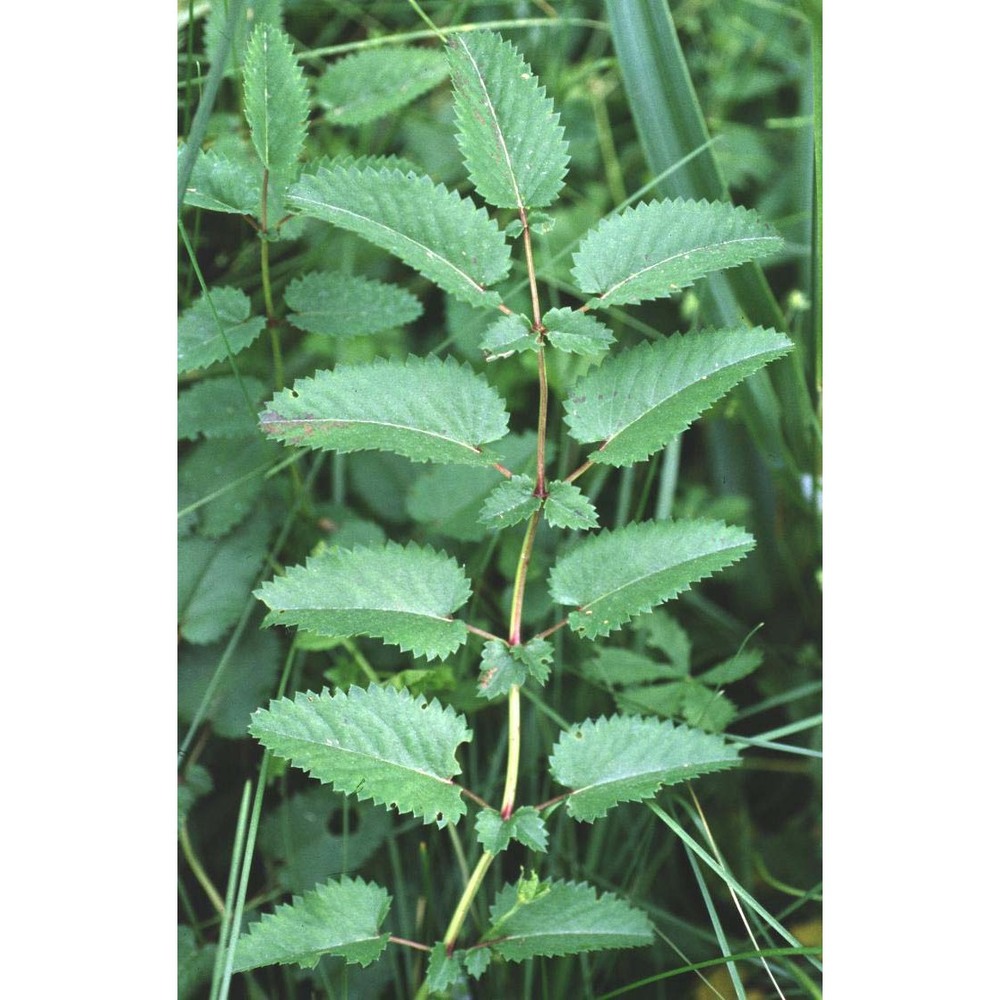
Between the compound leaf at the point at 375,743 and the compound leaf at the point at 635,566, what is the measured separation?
0.39 feet

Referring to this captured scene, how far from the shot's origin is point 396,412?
2.13 feet

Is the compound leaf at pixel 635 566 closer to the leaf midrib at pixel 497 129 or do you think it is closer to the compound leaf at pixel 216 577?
the leaf midrib at pixel 497 129

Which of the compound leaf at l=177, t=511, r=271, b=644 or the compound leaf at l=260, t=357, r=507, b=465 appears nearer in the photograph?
the compound leaf at l=260, t=357, r=507, b=465

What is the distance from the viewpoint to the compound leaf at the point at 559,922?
0.66 m

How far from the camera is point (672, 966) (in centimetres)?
92

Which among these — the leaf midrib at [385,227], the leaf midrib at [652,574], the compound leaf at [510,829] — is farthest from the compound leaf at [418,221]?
the compound leaf at [510,829]

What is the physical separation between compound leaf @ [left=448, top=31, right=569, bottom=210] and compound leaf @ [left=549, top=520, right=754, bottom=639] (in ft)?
0.79

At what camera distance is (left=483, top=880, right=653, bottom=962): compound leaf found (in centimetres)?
66

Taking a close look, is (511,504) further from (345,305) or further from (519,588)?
(345,305)

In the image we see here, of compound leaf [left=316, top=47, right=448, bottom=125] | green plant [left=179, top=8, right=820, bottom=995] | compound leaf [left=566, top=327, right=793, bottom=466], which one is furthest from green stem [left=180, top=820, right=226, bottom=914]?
compound leaf [left=316, top=47, right=448, bottom=125]

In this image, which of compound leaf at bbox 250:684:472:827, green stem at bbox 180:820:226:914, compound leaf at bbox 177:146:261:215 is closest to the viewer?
compound leaf at bbox 250:684:472:827

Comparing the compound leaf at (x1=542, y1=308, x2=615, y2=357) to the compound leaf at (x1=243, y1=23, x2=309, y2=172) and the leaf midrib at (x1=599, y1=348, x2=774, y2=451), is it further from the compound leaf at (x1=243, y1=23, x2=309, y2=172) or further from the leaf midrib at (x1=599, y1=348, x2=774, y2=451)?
the compound leaf at (x1=243, y1=23, x2=309, y2=172)
